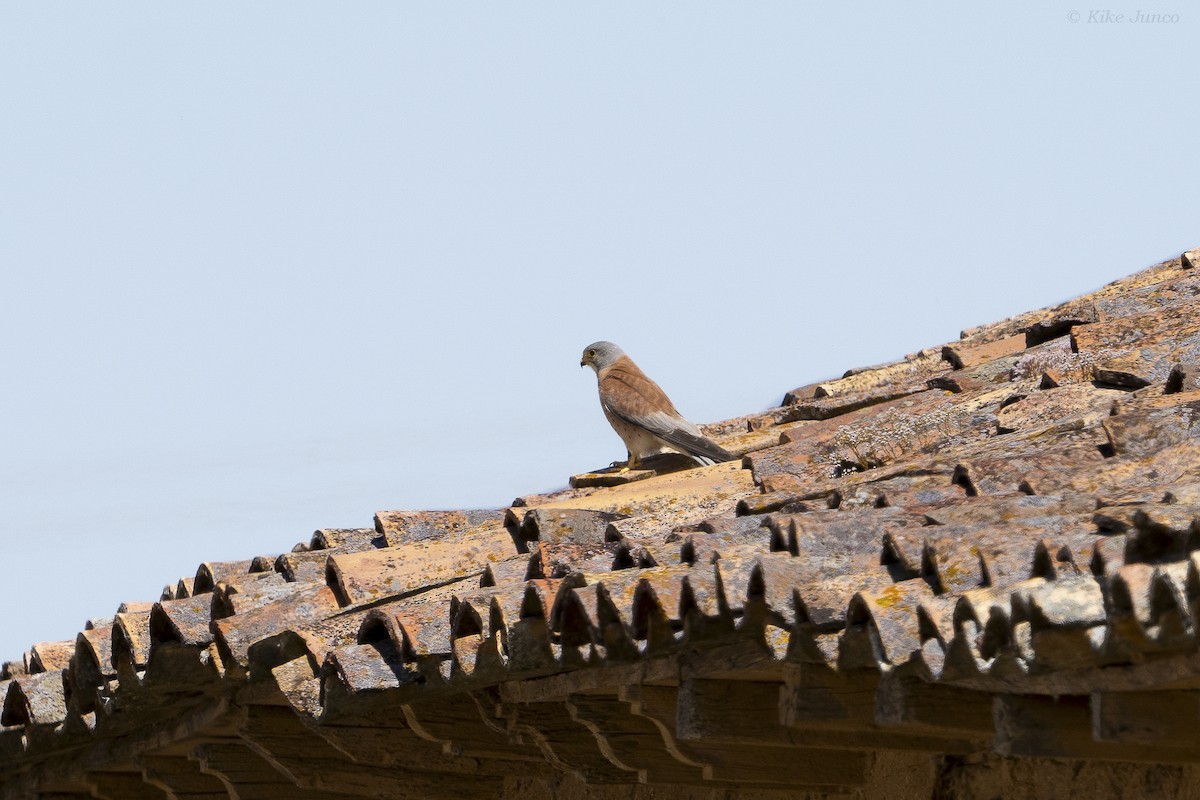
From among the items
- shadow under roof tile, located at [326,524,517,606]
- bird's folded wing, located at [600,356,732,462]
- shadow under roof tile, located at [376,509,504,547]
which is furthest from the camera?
bird's folded wing, located at [600,356,732,462]

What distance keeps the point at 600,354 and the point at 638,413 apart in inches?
58.3

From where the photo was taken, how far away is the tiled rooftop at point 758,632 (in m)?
2.48

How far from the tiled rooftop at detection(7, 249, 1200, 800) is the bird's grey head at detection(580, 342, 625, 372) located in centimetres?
391

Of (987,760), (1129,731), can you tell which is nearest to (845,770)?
(987,760)

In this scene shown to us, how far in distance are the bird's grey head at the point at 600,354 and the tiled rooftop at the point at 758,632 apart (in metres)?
3.91

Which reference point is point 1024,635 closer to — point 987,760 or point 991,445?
point 987,760

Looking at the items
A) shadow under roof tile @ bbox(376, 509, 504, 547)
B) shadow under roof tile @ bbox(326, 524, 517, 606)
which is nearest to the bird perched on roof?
shadow under roof tile @ bbox(376, 509, 504, 547)

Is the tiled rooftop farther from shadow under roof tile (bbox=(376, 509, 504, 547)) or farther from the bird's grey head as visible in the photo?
the bird's grey head

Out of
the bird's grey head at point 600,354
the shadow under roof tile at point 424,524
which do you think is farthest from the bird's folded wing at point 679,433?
the shadow under roof tile at point 424,524

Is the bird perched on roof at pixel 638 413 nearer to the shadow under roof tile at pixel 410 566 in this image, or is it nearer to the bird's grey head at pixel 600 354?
the bird's grey head at pixel 600 354

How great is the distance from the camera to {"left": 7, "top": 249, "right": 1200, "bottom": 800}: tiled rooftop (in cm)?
248

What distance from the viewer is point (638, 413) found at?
29.1ft

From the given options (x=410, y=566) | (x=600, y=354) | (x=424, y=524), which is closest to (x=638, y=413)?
(x=600, y=354)

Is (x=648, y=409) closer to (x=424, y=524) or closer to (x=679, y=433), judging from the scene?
(x=679, y=433)
